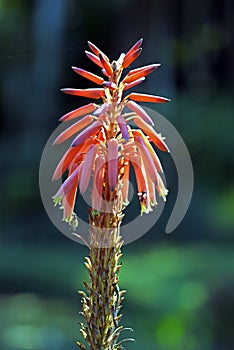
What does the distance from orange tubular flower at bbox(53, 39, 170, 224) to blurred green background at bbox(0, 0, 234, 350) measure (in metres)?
3.89

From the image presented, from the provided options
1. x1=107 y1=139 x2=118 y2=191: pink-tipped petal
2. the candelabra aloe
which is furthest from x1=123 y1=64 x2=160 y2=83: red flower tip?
x1=107 y1=139 x2=118 y2=191: pink-tipped petal

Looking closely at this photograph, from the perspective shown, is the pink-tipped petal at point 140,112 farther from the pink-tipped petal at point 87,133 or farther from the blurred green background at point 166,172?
the blurred green background at point 166,172

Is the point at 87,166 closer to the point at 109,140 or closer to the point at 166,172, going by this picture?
the point at 109,140

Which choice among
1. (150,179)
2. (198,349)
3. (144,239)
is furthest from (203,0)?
(150,179)

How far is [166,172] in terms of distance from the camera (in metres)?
9.69

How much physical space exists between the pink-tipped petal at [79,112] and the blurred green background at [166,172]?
3954 mm

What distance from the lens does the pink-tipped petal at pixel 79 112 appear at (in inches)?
33.6

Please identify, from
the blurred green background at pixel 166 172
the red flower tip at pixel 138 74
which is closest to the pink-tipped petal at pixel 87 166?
the red flower tip at pixel 138 74

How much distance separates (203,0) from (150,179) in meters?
11.5

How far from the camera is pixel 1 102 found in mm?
13250

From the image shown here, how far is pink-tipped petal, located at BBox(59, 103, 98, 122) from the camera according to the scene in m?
0.85

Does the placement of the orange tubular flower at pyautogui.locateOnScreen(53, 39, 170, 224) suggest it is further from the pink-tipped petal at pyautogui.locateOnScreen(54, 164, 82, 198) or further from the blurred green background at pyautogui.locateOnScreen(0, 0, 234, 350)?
the blurred green background at pyautogui.locateOnScreen(0, 0, 234, 350)

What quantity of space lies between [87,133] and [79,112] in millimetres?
34

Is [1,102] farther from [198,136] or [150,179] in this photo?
[150,179]
